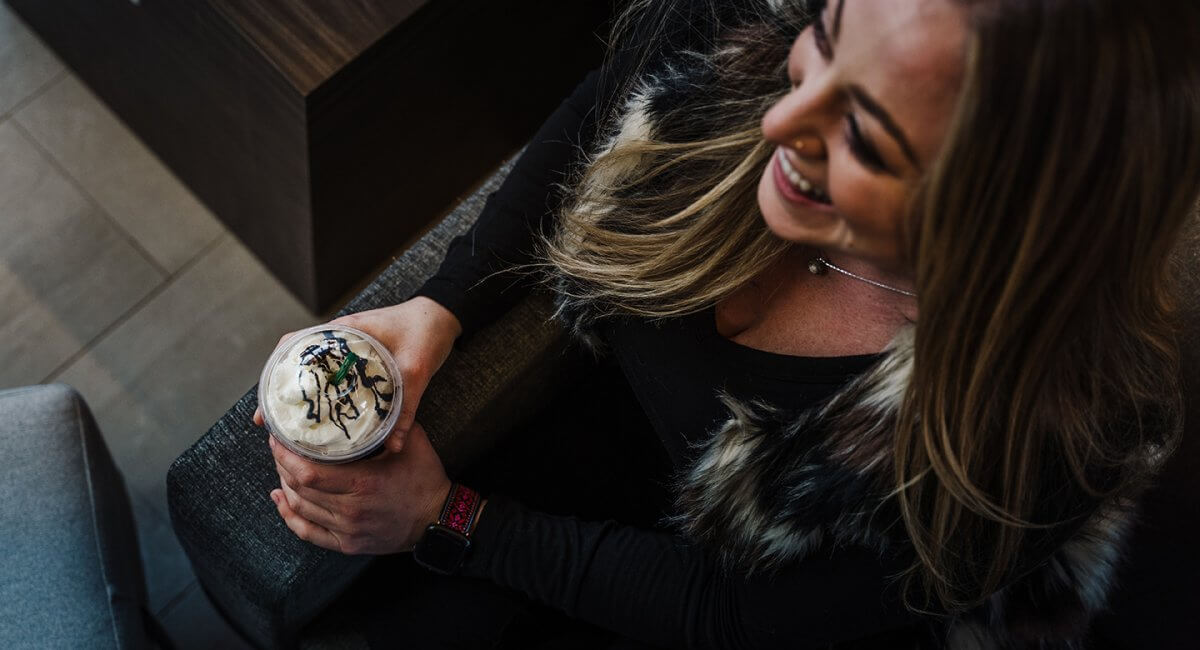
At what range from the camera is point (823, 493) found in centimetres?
82

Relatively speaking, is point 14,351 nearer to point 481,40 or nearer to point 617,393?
point 481,40

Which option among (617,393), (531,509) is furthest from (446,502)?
(617,393)

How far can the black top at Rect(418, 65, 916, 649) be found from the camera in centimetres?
85

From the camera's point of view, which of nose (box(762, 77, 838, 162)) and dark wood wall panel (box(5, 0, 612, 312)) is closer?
nose (box(762, 77, 838, 162))

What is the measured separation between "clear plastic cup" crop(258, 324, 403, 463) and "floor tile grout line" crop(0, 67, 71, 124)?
39.7 inches

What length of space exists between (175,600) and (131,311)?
43 centimetres

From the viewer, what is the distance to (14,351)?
4.79 feet

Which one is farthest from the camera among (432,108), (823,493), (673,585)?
(432,108)

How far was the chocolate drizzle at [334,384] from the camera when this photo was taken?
834 mm

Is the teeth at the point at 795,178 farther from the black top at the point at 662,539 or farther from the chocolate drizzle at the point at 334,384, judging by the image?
the chocolate drizzle at the point at 334,384

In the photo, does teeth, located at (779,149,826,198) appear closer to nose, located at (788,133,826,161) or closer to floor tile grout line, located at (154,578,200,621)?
nose, located at (788,133,826,161)

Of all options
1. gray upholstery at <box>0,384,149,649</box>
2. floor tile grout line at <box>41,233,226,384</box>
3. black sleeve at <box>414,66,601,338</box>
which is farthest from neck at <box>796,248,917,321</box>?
floor tile grout line at <box>41,233,226,384</box>

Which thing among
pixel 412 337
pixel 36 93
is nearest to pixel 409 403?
pixel 412 337

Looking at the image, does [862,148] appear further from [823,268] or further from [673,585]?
[673,585]
